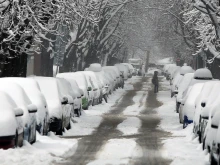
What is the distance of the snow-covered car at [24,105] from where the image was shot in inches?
560

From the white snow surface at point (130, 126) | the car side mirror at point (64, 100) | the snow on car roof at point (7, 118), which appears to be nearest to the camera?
the snow on car roof at point (7, 118)

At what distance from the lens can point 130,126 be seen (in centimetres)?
2372

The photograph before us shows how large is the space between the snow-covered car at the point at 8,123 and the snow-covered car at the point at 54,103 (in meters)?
5.51

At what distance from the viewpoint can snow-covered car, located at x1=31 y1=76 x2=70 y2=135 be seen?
18719 millimetres

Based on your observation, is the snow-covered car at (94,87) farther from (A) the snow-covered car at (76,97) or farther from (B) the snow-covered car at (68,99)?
(B) the snow-covered car at (68,99)

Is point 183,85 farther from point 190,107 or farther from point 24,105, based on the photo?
point 24,105

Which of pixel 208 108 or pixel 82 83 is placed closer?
pixel 208 108

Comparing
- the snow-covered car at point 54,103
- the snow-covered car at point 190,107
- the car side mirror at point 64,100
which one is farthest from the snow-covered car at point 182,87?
the car side mirror at point 64,100

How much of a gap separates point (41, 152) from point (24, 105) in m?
1.05

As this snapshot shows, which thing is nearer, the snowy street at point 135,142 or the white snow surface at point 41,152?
the white snow surface at point 41,152

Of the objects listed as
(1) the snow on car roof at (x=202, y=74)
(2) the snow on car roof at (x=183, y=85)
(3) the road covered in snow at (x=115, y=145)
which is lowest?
(3) the road covered in snow at (x=115, y=145)

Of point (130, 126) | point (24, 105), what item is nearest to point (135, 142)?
point (24, 105)

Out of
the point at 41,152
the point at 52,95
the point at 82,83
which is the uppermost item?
the point at 52,95

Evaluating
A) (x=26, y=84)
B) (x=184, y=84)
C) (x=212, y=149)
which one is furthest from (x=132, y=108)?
(x=212, y=149)
